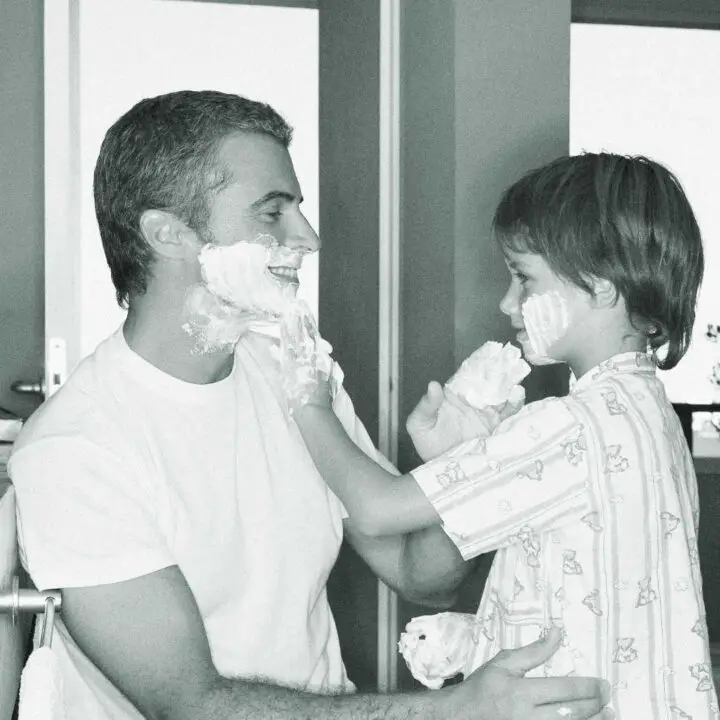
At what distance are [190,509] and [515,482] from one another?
38 centimetres

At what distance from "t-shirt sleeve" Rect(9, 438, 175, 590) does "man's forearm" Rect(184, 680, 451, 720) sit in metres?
0.15

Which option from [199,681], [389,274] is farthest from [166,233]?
[389,274]

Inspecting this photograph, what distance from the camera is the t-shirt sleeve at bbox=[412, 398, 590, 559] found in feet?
3.96

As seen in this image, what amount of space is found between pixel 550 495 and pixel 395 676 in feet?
2.89

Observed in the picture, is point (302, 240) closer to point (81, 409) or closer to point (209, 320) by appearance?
point (209, 320)

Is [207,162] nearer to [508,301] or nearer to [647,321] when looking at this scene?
[508,301]

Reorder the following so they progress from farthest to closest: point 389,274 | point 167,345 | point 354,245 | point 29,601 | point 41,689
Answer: point 354,245 → point 389,274 → point 167,345 → point 29,601 → point 41,689

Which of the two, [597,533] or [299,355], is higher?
[299,355]

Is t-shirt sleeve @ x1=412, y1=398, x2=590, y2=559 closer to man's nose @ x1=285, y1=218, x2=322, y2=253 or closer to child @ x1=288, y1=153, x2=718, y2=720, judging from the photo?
child @ x1=288, y1=153, x2=718, y2=720

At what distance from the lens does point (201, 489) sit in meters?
1.31

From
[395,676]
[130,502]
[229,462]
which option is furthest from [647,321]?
[395,676]

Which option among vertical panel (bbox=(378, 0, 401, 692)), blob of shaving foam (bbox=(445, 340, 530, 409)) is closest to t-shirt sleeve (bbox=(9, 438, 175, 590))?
blob of shaving foam (bbox=(445, 340, 530, 409))

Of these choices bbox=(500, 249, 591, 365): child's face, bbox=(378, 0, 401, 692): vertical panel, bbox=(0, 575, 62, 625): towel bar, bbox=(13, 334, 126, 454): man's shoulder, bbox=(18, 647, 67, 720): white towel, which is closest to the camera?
bbox=(18, 647, 67, 720): white towel

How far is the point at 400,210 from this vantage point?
1986 mm
